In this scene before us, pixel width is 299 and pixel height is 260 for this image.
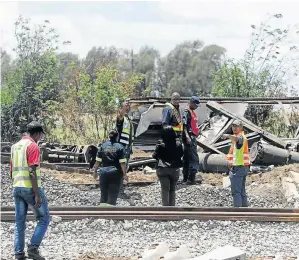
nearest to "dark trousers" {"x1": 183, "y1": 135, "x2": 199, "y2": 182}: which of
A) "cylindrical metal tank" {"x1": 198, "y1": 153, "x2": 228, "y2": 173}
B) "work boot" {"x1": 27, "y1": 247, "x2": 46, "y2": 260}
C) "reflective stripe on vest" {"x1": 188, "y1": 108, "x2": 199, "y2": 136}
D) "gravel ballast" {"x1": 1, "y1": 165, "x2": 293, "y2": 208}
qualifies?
"reflective stripe on vest" {"x1": 188, "y1": 108, "x2": 199, "y2": 136}

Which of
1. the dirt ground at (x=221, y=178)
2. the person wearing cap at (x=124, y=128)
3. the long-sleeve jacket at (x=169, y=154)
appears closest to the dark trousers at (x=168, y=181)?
the long-sleeve jacket at (x=169, y=154)

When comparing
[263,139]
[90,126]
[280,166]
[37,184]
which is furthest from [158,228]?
[90,126]

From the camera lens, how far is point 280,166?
48.2 ft

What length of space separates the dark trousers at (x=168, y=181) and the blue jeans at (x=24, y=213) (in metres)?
3.25

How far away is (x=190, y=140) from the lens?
12734mm

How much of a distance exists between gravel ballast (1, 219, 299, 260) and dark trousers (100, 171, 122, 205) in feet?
4.17

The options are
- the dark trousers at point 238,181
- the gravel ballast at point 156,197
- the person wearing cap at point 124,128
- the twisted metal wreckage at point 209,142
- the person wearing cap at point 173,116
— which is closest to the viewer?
the dark trousers at point 238,181

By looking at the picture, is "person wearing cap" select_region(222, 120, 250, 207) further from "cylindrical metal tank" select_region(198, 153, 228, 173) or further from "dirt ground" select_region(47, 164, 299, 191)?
"cylindrical metal tank" select_region(198, 153, 228, 173)

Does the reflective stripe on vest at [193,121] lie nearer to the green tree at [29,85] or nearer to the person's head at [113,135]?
the person's head at [113,135]

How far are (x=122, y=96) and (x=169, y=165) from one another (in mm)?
14949

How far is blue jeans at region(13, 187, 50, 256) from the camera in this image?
25.1ft

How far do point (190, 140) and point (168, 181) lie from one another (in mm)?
2065

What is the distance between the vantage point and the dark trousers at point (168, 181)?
10.7m

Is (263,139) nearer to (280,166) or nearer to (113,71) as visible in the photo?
(280,166)
